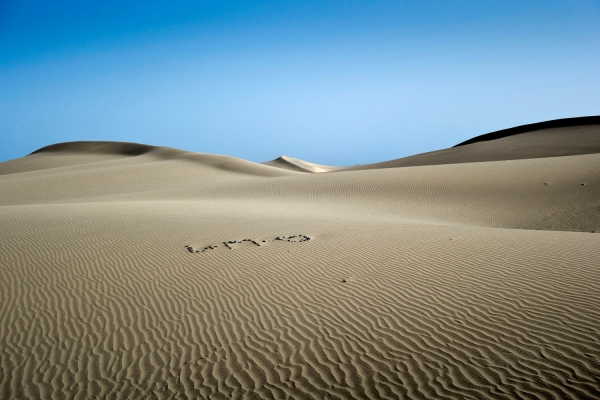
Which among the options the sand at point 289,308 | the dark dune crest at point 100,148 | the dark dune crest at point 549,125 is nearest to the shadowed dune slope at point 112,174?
the dark dune crest at point 100,148

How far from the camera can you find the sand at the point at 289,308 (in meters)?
4.38

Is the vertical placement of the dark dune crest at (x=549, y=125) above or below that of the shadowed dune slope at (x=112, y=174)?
above

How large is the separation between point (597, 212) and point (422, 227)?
869 centimetres

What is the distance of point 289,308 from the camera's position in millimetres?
6207

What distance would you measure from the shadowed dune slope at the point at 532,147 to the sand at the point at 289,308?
2848 centimetres

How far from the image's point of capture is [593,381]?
3.91 metres

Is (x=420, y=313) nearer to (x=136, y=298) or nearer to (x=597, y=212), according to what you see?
(x=136, y=298)

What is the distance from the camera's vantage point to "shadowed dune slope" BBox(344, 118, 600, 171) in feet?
115

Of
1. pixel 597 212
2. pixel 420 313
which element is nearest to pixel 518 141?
pixel 597 212

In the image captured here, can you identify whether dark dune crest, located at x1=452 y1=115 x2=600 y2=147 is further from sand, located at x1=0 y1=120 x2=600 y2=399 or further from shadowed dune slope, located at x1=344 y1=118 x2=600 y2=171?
sand, located at x1=0 y1=120 x2=600 y2=399

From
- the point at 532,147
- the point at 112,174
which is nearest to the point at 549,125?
the point at 532,147

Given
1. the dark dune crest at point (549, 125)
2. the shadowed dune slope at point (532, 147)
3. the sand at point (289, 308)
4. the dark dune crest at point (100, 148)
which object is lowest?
the sand at point (289, 308)

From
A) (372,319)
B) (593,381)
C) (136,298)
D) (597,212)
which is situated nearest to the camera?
(593,381)

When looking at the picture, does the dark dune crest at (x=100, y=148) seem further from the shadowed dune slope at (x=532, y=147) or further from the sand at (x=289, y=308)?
the sand at (x=289, y=308)
